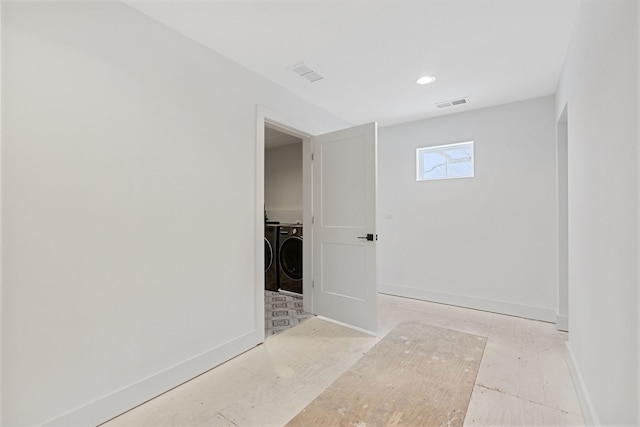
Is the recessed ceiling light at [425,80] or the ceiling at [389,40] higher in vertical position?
the recessed ceiling light at [425,80]

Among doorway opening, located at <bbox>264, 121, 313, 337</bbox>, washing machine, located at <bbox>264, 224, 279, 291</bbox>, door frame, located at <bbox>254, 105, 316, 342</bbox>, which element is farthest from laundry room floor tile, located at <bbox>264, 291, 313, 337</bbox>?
washing machine, located at <bbox>264, 224, 279, 291</bbox>

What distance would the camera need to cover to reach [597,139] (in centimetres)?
146

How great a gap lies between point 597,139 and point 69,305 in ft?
8.98

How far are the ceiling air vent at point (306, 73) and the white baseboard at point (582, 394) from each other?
280 cm

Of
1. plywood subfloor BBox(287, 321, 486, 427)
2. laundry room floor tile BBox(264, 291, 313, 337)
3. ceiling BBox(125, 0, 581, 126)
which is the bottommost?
laundry room floor tile BBox(264, 291, 313, 337)

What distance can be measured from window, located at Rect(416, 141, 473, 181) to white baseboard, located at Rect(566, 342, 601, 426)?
213cm

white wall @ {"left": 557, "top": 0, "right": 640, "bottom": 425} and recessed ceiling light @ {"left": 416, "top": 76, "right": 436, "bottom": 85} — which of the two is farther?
recessed ceiling light @ {"left": 416, "top": 76, "right": 436, "bottom": 85}

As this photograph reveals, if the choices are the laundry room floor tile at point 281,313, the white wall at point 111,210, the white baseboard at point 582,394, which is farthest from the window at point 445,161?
the white wall at point 111,210

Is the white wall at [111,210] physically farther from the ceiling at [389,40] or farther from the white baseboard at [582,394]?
the white baseboard at [582,394]

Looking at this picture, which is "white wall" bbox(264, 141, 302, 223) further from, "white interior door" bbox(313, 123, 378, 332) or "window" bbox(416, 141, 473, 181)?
"window" bbox(416, 141, 473, 181)

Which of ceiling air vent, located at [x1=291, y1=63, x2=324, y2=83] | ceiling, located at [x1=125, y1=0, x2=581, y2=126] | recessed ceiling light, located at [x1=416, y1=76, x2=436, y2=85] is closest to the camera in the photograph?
ceiling, located at [x1=125, y1=0, x2=581, y2=126]

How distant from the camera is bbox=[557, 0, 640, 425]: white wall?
102 cm

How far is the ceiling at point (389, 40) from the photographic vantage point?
178 centimetres

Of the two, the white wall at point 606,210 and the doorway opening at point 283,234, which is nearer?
the white wall at point 606,210
